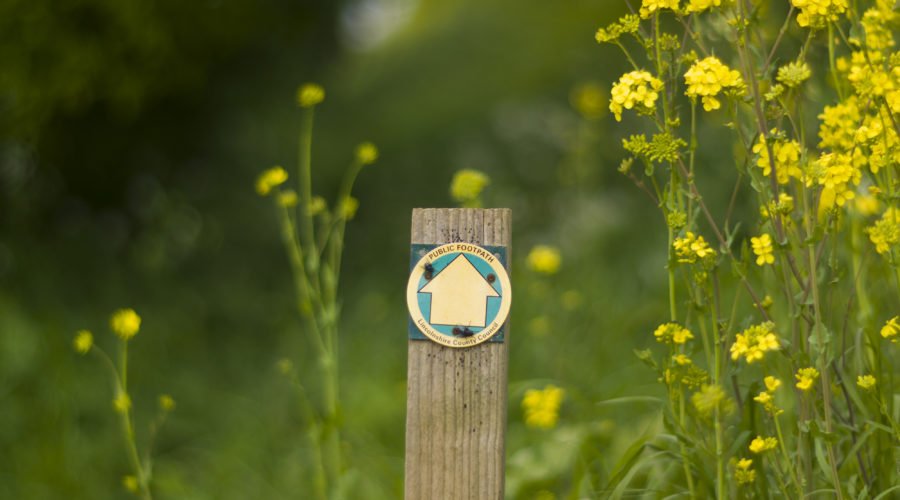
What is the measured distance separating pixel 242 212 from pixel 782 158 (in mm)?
3499

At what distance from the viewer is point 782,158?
118 cm

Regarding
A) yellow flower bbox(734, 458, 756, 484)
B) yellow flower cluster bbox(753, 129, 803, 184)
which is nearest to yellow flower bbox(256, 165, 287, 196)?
yellow flower cluster bbox(753, 129, 803, 184)

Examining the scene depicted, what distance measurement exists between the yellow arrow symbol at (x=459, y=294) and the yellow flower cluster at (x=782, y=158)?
1.62ft

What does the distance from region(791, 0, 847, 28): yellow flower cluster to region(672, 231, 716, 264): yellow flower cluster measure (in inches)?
15.6

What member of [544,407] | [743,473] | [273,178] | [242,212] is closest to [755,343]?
[743,473]

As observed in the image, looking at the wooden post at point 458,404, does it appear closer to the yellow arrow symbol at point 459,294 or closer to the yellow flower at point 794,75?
the yellow arrow symbol at point 459,294

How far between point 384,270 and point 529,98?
140cm

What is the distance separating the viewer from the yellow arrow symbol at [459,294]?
1.17 m

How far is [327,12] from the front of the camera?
15.3ft

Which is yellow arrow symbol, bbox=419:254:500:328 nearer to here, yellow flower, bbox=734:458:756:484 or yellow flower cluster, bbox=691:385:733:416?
yellow flower cluster, bbox=691:385:733:416

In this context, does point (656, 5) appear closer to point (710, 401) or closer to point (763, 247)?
point (763, 247)

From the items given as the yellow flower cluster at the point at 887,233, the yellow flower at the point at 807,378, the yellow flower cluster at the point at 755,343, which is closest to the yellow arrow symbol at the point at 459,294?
the yellow flower cluster at the point at 755,343

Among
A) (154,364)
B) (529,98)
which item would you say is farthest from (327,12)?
(154,364)

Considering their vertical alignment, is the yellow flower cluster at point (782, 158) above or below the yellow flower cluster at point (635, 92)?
below
